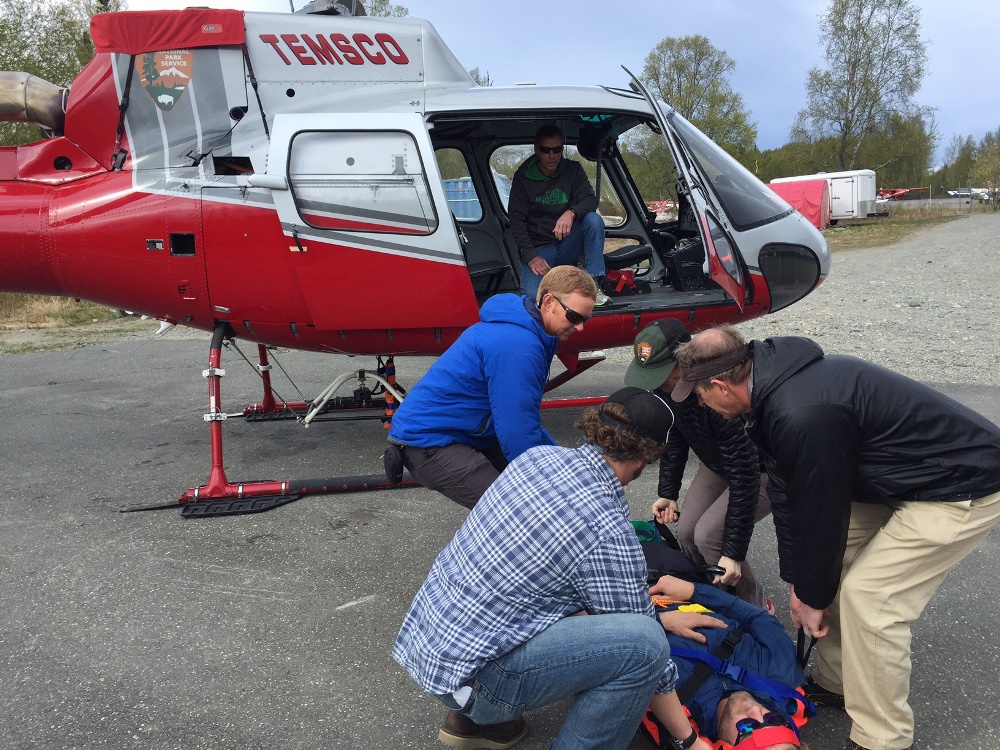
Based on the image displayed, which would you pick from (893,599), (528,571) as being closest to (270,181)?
(528,571)

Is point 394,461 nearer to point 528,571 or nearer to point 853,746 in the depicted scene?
point 528,571

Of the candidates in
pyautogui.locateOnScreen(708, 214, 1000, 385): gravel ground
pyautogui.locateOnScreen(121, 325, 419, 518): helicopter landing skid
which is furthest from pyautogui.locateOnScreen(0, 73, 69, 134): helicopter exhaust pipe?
pyautogui.locateOnScreen(708, 214, 1000, 385): gravel ground

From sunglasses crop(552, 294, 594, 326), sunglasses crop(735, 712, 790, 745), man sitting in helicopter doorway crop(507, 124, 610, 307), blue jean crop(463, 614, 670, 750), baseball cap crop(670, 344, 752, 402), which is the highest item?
man sitting in helicopter doorway crop(507, 124, 610, 307)

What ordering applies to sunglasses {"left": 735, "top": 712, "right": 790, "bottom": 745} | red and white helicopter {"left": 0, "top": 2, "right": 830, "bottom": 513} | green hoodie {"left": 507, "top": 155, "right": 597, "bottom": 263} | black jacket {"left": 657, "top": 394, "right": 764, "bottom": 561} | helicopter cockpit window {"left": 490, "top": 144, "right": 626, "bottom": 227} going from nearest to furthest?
sunglasses {"left": 735, "top": 712, "right": 790, "bottom": 745} < black jacket {"left": 657, "top": 394, "right": 764, "bottom": 561} < red and white helicopter {"left": 0, "top": 2, "right": 830, "bottom": 513} < green hoodie {"left": 507, "top": 155, "right": 597, "bottom": 263} < helicopter cockpit window {"left": 490, "top": 144, "right": 626, "bottom": 227}

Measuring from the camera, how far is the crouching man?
2.11 metres

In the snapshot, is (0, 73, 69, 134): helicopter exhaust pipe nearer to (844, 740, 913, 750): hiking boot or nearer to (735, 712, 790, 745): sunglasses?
(735, 712, 790, 745): sunglasses

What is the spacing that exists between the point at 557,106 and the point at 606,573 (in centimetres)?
390

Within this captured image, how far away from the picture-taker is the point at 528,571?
2096 mm

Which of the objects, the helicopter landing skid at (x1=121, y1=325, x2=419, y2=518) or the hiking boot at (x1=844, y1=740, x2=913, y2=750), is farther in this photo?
the helicopter landing skid at (x1=121, y1=325, x2=419, y2=518)

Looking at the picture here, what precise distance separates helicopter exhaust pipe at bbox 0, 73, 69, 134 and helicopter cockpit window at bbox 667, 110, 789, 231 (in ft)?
14.6

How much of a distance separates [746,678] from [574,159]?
5256mm

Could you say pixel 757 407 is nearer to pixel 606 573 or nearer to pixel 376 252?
pixel 606 573

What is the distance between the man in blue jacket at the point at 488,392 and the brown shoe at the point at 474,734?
40.6 inches

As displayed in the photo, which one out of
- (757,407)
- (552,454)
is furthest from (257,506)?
(757,407)
